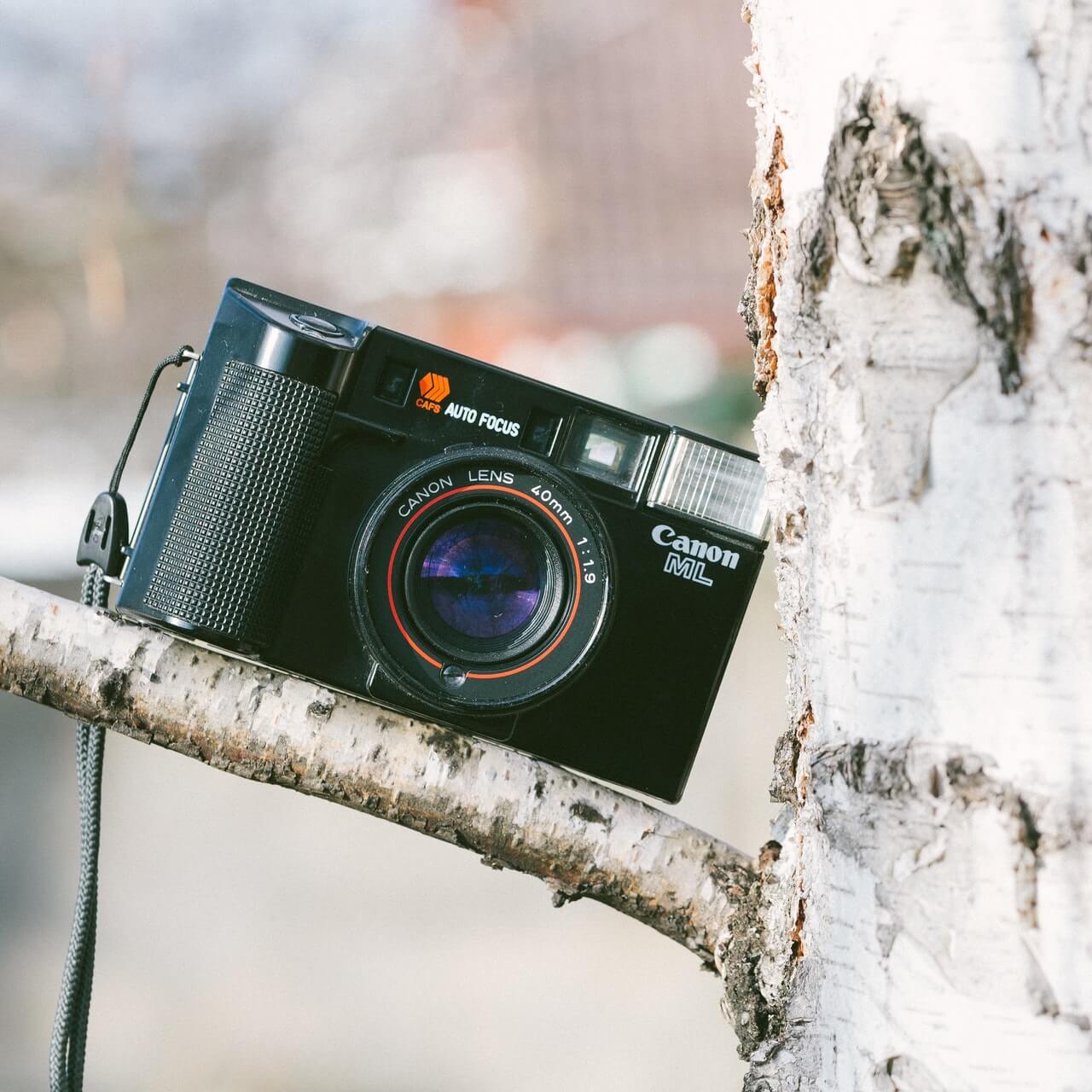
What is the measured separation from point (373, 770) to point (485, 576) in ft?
0.56

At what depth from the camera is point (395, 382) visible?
0.83m

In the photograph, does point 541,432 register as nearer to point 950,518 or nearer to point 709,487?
point 709,487

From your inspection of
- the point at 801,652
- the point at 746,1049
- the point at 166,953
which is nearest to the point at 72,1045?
the point at 746,1049

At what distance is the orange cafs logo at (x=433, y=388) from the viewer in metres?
0.83

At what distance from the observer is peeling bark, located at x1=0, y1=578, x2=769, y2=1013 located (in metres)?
0.71

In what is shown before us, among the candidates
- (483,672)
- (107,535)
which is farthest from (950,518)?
(107,535)

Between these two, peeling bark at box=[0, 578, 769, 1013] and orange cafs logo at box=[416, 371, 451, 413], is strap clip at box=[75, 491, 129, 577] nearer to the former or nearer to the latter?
peeling bark at box=[0, 578, 769, 1013]

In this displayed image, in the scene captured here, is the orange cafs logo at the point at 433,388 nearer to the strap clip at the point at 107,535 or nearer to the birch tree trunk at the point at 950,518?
the strap clip at the point at 107,535

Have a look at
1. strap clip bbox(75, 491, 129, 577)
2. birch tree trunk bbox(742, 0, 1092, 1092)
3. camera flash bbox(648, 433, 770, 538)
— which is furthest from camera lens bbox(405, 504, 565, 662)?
birch tree trunk bbox(742, 0, 1092, 1092)

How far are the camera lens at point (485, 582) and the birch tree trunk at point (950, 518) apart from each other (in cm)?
33

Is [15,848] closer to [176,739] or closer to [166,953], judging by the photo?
[166,953]

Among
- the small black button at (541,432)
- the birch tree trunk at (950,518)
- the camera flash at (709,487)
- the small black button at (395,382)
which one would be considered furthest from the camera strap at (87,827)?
the birch tree trunk at (950,518)

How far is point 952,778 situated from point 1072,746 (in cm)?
5

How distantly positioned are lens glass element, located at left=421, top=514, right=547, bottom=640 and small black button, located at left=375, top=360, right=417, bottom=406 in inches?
4.0
